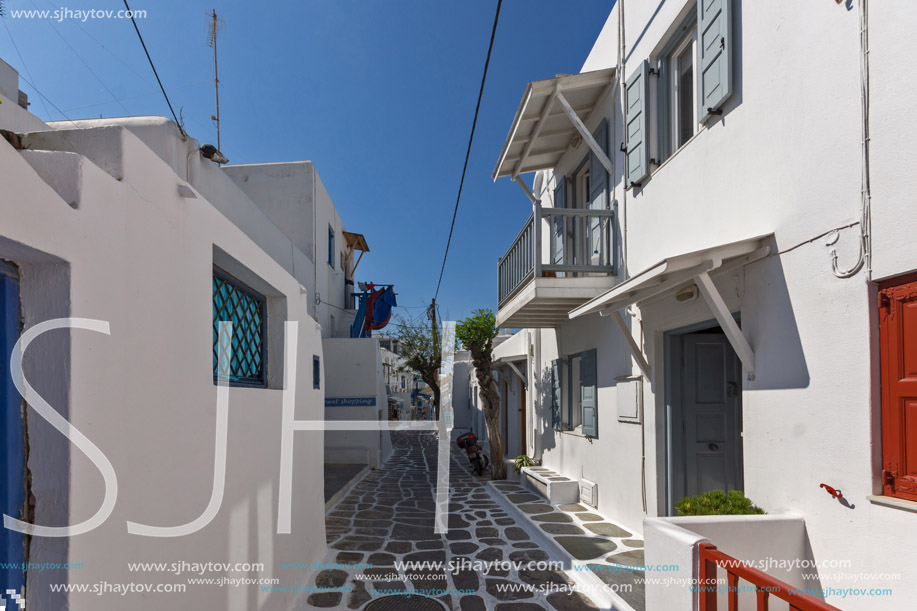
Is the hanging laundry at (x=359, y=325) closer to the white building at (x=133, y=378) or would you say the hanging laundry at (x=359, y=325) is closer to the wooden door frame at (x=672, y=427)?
the white building at (x=133, y=378)

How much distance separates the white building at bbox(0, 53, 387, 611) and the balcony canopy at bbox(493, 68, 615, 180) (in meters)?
4.57

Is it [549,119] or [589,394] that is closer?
[589,394]

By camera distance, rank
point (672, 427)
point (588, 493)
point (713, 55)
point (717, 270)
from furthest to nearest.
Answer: point (588, 493)
point (672, 427)
point (713, 55)
point (717, 270)

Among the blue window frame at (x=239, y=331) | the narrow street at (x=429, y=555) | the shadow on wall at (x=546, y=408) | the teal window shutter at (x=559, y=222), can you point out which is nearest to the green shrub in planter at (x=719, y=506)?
the narrow street at (x=429, y=555)

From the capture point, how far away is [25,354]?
6.59 feet

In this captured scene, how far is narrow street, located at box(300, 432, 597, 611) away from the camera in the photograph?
17.1ft

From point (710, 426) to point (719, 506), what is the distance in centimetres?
211

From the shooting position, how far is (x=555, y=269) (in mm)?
7152

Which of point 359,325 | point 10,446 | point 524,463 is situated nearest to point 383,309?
point 359,325

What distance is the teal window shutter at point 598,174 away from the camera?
7.80m

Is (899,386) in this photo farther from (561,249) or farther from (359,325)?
(359,325)

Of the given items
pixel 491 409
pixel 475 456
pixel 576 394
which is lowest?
pixel 475 456

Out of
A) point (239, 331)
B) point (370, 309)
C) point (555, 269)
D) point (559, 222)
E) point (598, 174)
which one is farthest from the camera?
point (370, 309)

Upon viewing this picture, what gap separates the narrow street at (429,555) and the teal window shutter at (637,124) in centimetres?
458
